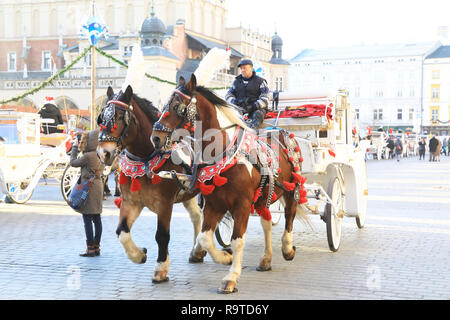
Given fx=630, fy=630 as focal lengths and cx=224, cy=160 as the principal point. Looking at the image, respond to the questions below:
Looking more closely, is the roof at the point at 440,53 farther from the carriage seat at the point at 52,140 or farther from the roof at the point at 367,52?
the carriage seat at the point at 52,140

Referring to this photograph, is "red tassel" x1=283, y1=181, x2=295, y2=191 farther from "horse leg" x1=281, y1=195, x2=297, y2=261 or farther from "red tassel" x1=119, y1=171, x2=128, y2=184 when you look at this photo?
"red tassel" x1=119, y1=171, x2=128, y2=184

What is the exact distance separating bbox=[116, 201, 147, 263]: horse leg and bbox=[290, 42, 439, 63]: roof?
83.2 metres

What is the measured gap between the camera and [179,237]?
9.70 meters

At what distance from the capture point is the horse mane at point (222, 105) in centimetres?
640

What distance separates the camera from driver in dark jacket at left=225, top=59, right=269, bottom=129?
25.0 feet

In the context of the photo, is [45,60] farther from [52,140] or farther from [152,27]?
[52,140]

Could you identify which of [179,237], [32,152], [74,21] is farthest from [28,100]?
[179,237]

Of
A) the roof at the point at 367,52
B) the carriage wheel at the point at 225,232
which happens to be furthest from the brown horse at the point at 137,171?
the roof at the point at 367,52

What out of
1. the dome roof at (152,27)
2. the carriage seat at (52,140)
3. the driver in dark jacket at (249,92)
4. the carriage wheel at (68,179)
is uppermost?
the dome roof at (152,27)

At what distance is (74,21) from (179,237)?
2144 inches

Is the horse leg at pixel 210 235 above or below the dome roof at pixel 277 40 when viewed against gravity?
below

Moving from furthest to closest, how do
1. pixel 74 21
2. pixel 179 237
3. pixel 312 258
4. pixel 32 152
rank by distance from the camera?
pixel 74 21 → pixel 32 152 → pixel 179 237 → pixel 312 258

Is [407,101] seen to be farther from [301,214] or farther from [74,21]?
[301,214]

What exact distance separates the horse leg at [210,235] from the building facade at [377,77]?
261ft
